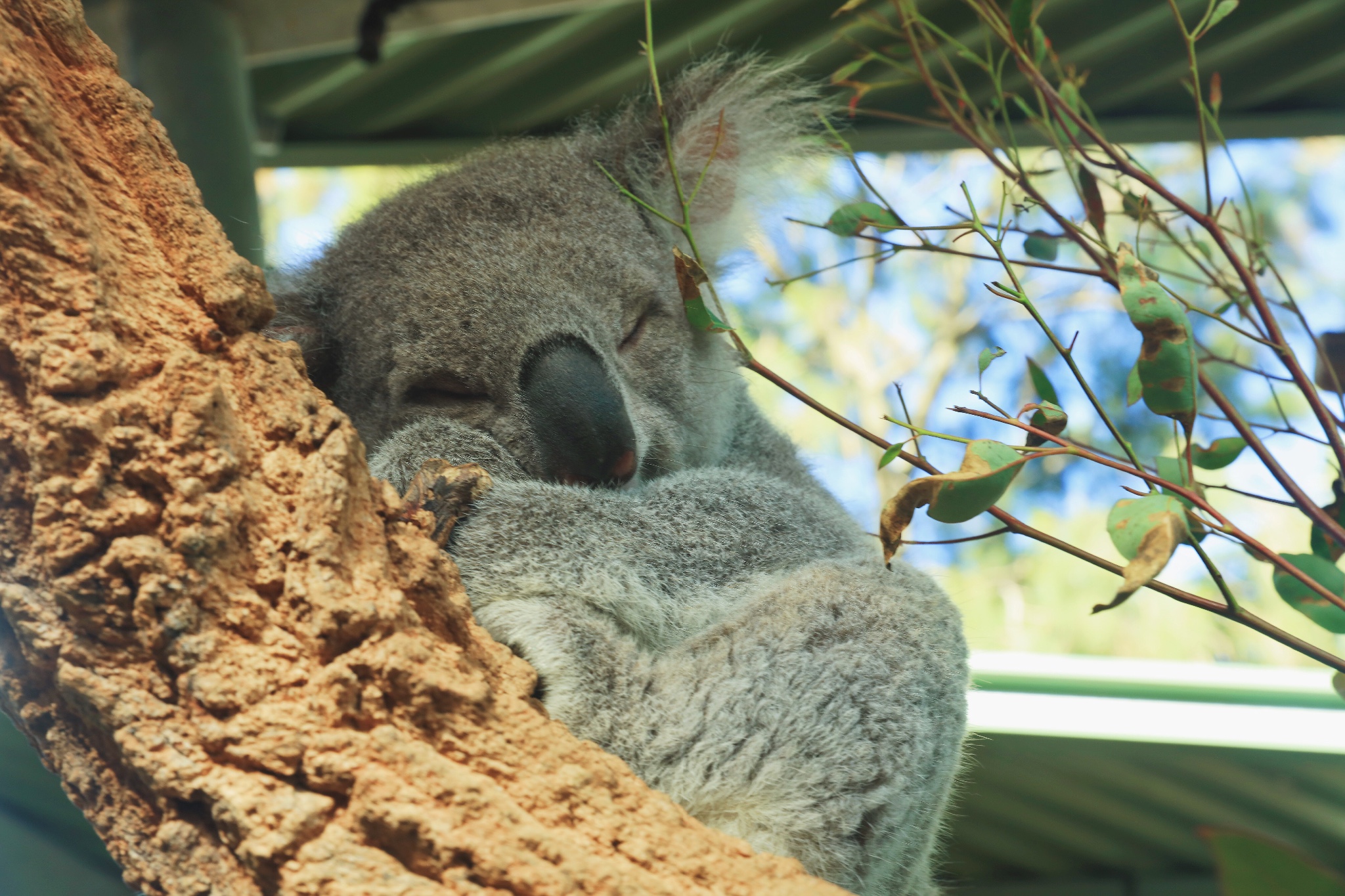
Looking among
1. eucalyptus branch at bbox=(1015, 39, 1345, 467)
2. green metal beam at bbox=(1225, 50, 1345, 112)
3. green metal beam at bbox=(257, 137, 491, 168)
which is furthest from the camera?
green metal beam at bbox=(257, 137, 491, 168)

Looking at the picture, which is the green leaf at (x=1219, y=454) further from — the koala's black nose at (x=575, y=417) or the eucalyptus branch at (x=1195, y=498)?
the koala's black nose at (x=575, y=417)

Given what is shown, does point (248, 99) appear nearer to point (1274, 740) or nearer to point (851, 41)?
point (851, 41)

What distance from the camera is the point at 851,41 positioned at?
1893 millimetres

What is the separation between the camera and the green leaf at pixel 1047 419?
1184 millimetres

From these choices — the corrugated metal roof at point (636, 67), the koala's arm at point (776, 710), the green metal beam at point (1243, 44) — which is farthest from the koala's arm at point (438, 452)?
the green metal beam at point (1243, 44)

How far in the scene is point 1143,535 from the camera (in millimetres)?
938

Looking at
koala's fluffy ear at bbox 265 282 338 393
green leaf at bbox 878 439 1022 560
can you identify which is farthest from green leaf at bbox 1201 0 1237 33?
koala's fluffy ear at bbox 265 282 338 393

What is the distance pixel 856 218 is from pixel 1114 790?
327 centimetres

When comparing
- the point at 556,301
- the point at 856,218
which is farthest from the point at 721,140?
the point at 556,301

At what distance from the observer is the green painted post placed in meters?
2.74

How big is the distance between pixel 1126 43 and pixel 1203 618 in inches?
Result: 294

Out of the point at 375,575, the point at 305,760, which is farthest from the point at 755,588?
the point at 305,760

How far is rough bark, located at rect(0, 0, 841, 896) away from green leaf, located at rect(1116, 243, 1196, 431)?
64cm

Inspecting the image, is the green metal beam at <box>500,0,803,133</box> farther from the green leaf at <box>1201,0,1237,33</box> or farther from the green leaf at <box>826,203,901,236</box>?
the green leaf at <box>1201,0,1237,33</box>
